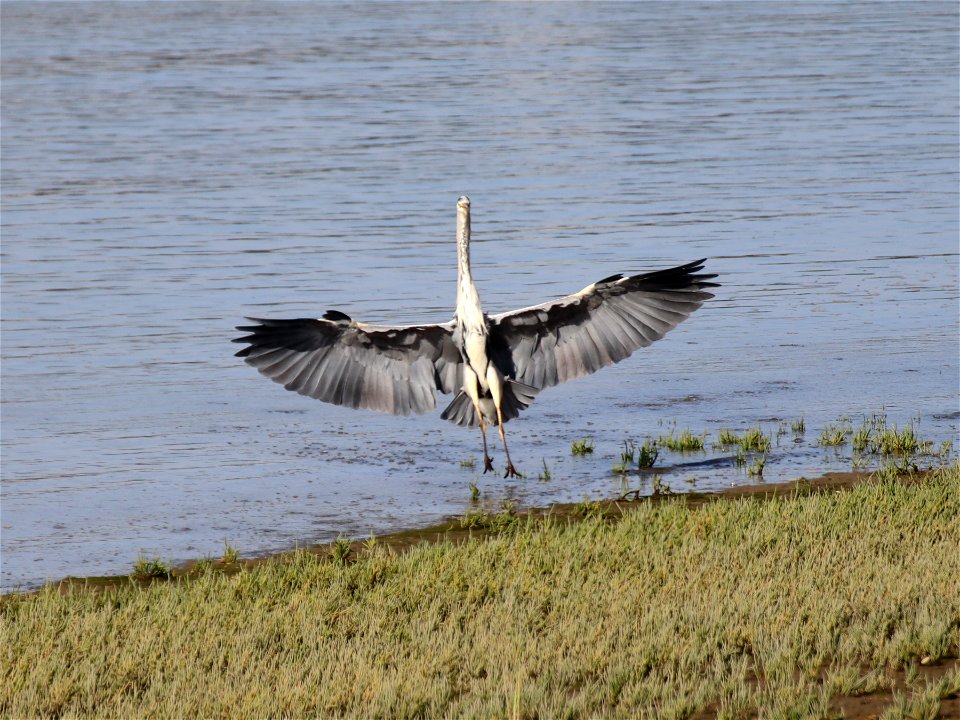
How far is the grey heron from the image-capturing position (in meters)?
8.57

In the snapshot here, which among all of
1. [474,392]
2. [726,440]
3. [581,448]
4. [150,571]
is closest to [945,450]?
[726,440]

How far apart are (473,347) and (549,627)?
2877 mm

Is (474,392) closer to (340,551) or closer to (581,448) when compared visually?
(581,448)

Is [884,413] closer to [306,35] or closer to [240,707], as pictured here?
[240,707]

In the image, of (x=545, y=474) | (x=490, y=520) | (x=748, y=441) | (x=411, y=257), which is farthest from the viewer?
(x=411, y=257)

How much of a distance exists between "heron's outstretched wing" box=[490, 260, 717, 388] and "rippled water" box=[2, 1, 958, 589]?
714 mm

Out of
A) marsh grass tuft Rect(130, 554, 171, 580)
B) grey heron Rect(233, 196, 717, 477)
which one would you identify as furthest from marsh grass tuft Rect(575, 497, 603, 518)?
marsh grass tuft Rect(130, 554, 171, 580)

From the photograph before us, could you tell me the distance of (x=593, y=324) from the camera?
8766 millimetres

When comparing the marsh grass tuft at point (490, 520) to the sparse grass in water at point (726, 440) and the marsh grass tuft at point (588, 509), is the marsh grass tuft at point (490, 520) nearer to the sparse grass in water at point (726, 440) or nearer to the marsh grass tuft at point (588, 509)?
the marsh grass tuft at point (588, 509)

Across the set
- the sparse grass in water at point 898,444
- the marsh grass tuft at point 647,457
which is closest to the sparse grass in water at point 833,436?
the sparse grass in water at point 898,444

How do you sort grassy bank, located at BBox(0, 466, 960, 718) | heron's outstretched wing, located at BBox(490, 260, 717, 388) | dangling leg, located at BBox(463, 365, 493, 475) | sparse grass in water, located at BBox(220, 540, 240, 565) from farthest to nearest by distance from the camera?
dangling leg, located at BBox(463, 365, 493, 475) → heron's outstretched wing, located at BBox(490, 260, 717, 388) → sparse grass in water, located at BBox(220, 540, 240, 565) → grassy bank, located at BBox(0, 466, 960, 718)

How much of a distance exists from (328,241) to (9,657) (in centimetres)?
1098

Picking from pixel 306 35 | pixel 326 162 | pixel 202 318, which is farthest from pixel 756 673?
pixel 306 35

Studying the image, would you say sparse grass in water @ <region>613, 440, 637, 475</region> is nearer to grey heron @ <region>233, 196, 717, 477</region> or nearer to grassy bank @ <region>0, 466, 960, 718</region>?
grey heron @ <region>233, 196, 717, 477</region>
